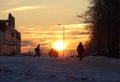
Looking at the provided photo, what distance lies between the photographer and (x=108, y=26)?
184ft

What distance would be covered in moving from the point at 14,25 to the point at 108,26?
89487 mm

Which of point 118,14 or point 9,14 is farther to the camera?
point 9,14

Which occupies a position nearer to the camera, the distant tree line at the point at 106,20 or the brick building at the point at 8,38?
the distant tree line at the point at 106,20

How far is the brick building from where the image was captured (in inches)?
4774

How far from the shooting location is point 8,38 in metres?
129

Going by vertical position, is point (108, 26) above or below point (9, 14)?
below

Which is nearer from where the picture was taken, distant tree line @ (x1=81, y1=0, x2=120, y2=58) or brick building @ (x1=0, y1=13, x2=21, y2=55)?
distant tree line @ (x1=81, y1=0, x2=120, y2=58)

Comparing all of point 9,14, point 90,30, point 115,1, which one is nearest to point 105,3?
point 115,1

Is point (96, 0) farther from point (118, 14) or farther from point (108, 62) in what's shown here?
point (108, 62)

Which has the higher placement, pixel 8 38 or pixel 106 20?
pixel 8 38

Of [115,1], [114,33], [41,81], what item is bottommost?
[41,81]

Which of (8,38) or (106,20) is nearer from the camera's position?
(106,20)

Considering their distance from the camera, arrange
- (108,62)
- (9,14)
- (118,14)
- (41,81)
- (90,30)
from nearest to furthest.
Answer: (41,81) → (108,62) → (118,14) → (90,30) → (9,14)

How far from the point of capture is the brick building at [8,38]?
121 meters
